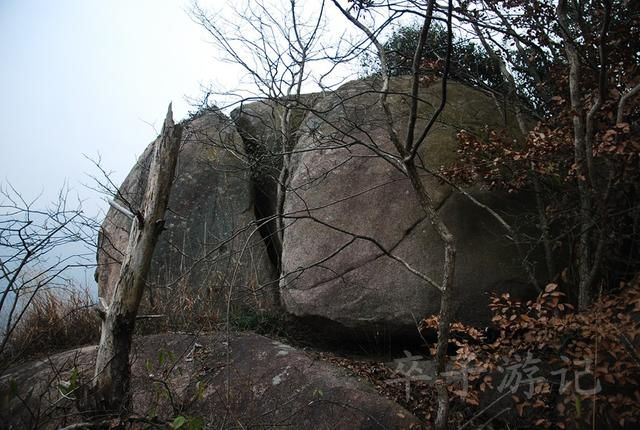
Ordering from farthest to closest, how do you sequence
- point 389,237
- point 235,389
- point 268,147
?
point 268,147 → point 389,237 → point 235,389

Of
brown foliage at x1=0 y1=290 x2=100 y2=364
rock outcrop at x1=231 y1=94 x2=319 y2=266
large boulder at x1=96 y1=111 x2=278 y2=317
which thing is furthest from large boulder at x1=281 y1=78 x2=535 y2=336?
brown foliage at x1=0 y1=290 x2=100 y2=364

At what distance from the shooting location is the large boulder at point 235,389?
11.7ft

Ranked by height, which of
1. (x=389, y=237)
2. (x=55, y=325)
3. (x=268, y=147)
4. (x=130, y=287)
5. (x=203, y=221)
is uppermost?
(x=268, y=147)

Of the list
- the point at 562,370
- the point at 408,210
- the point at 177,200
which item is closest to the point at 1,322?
the point at 177,200

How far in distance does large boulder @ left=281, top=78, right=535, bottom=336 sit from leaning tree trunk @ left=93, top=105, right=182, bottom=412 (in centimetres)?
111

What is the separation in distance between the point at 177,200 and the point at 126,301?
12.3 ft

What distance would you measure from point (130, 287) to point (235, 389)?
119cm

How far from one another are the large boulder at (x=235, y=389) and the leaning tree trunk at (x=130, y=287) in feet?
0.49

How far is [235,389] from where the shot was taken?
405cm

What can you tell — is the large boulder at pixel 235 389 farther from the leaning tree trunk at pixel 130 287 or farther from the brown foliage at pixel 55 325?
the brown foliage at pixel 55 325

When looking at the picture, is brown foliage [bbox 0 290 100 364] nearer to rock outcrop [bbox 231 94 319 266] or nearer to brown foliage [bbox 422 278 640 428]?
rock outcrop [bbox 231 94 319 266]

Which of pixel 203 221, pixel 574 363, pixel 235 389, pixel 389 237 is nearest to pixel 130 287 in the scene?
pixel 235 389

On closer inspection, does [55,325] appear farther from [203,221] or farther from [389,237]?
[389,237]

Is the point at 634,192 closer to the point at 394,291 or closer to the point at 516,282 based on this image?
the point at 516,282
